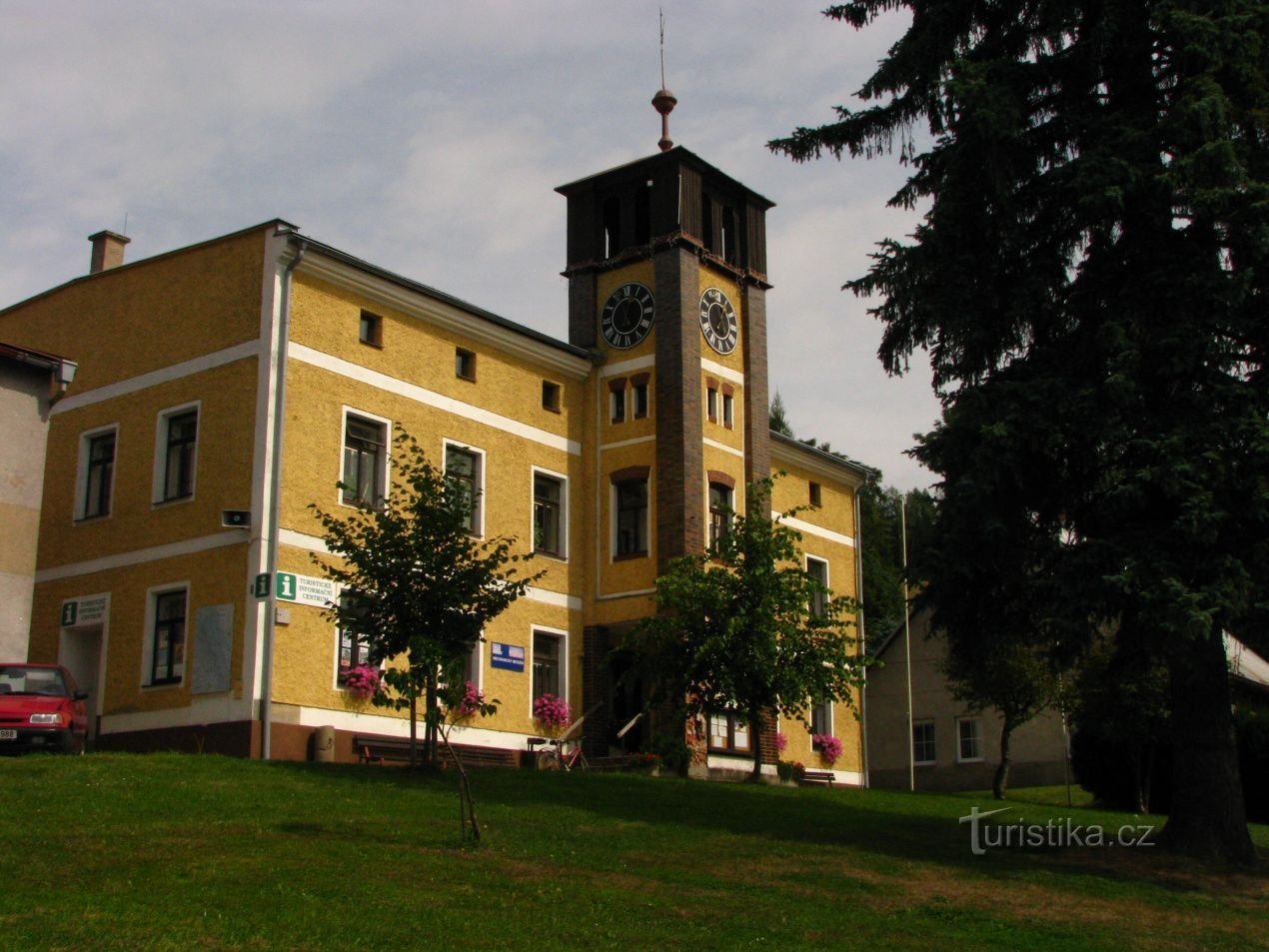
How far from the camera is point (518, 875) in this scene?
15180 millimetres

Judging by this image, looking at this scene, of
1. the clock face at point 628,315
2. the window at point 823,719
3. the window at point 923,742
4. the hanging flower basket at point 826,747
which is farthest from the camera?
the window at point 923,742

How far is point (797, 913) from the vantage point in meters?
14.4

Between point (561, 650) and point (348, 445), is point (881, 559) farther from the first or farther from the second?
point (348, 445)

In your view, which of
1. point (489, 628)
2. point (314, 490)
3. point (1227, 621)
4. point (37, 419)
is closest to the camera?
point (1227, 621)

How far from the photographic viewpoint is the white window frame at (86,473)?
30656 mm

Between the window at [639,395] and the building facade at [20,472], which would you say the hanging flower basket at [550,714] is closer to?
the window at [639,395]

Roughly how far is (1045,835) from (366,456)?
48.9ft

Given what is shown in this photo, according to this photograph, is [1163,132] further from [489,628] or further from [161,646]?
[161,646]

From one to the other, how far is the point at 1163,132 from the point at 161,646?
63.5 ft

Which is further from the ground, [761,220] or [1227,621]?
[761,220]

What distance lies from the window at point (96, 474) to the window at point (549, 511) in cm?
871

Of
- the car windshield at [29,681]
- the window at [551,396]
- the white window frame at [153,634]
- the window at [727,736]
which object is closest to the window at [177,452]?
the white window frame at [153,634]

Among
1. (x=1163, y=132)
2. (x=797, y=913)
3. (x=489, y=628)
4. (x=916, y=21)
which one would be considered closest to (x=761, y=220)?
(x=489, y=628)

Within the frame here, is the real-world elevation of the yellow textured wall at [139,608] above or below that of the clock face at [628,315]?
below
